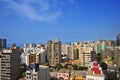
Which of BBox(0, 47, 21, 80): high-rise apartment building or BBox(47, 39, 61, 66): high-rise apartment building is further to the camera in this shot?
BBox(47, 39, 61, 66): high-rise apartment building

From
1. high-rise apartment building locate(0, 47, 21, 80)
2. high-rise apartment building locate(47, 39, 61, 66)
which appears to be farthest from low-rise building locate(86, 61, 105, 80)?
high-rise apartment building locate(47, 39, 61, 66)

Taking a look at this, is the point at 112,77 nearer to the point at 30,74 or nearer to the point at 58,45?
the point at 30,74

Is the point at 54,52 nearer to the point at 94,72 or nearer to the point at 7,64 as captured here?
the point at 7,64

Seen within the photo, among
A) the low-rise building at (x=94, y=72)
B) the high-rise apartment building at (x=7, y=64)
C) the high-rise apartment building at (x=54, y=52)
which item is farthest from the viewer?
the high-rise apartment building at (x=54, y=52)

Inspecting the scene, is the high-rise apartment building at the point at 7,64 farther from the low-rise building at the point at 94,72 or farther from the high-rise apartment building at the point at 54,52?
the high-rise apartment building at the point at 54,52

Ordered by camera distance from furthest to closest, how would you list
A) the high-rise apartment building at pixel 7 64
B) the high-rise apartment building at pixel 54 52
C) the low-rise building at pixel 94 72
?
the high-rise apartment building at pixel 54 52, the high-rise apartment building at pixel 7 64, the low-rise building at pixel 94 72

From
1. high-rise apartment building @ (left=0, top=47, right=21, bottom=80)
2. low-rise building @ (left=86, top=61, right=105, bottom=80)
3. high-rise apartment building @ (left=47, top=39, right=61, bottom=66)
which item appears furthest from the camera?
high-rise apartment building @ (left=47, top=39, right=61, bottom=66)

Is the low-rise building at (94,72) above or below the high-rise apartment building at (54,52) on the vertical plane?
below

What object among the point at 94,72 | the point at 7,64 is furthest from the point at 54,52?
the point at 94,72

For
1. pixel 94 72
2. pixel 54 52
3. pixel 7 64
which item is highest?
pixel 54 52

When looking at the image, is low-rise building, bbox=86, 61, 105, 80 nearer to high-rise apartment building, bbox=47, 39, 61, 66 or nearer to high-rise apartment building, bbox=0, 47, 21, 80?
high-rise apartment building, bbox=0, 47, 21, 80

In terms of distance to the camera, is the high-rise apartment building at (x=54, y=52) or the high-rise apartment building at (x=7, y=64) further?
the high-rise apartment building at (x=54, y=52)

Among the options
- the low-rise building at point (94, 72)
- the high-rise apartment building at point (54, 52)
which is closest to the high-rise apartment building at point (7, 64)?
the low-rise building at point (94, 72)
